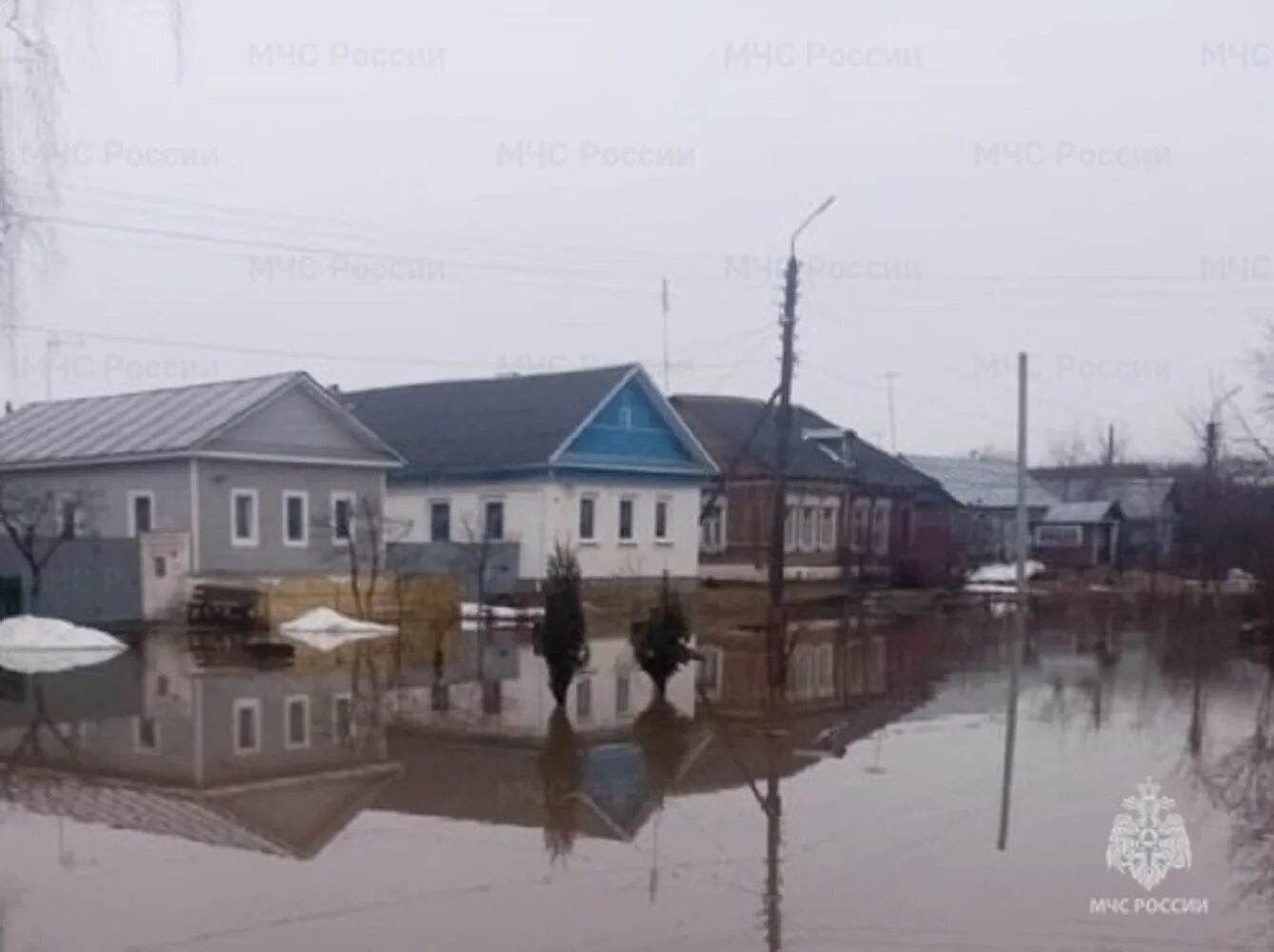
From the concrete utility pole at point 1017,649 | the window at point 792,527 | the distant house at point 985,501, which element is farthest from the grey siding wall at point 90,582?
the distant house at point 985,501

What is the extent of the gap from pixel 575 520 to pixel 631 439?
298 cm

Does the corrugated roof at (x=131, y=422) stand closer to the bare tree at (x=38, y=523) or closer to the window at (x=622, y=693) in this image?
the bare tree at (x=38, y=523)

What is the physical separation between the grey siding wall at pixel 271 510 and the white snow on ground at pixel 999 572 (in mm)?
21629

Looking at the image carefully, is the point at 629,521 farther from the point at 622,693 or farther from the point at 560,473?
the point at 622,693

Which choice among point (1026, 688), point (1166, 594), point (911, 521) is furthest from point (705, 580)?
point (1026, 688)

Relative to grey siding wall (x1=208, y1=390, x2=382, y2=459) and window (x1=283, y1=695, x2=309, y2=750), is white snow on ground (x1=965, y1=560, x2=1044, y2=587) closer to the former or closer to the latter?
grey siding wall (x1=208, y1=390, x2=382, y2=459)

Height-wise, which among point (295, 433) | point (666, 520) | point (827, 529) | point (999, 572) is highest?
point (295, 433)

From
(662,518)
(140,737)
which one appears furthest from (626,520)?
(140,737)

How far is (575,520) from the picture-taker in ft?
109

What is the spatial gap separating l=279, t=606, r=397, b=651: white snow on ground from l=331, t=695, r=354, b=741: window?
Result: 776 cm

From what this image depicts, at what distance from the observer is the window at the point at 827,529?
1698 inches

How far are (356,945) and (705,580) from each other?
32045 mm

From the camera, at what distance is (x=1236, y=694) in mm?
16781

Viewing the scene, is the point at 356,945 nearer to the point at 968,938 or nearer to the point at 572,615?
the point at 968,938
